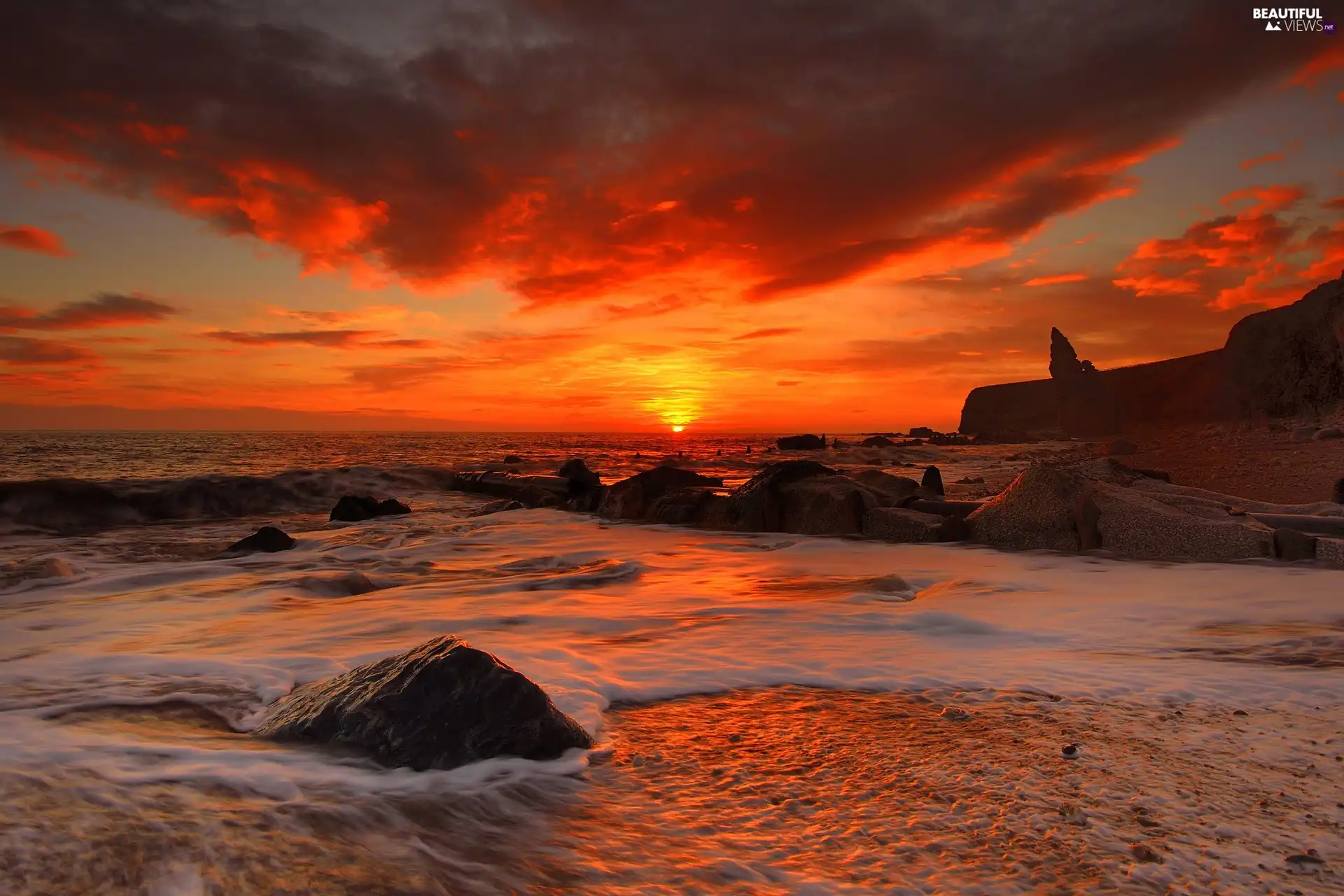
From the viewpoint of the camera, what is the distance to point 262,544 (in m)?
9.66

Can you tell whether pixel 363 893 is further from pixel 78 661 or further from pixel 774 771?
pixel 78 661

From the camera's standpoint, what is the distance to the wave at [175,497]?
13523 millimetres

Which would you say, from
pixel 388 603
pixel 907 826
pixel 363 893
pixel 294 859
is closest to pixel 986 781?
pixel 907 826

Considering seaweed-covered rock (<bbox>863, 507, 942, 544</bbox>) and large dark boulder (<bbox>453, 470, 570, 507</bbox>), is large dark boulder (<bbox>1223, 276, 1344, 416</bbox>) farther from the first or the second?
large dark boulder (<bbox>453, 470, 570, 507</bbox>)

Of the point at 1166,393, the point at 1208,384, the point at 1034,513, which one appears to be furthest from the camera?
the point at 1166,393

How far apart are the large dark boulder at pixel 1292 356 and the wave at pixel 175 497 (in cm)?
3561

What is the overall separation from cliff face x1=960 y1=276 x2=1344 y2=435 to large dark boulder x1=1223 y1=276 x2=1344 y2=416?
6cm

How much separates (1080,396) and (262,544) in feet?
244

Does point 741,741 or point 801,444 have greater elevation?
point 801,444

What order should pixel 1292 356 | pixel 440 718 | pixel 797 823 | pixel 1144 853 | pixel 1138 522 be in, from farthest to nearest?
1. pixel 1292 356
2. pixel 1138 522
3. pixel 440 718
4. pixel 797 823
5. pixel 1144 853

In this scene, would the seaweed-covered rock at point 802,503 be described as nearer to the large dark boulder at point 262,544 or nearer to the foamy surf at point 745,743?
the foamy surf at point 745,743

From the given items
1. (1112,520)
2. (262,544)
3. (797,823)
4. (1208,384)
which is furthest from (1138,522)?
(1208,384)

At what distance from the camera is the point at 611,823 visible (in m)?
2.14

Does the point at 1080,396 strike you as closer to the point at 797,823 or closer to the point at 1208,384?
the point at 1208,384
